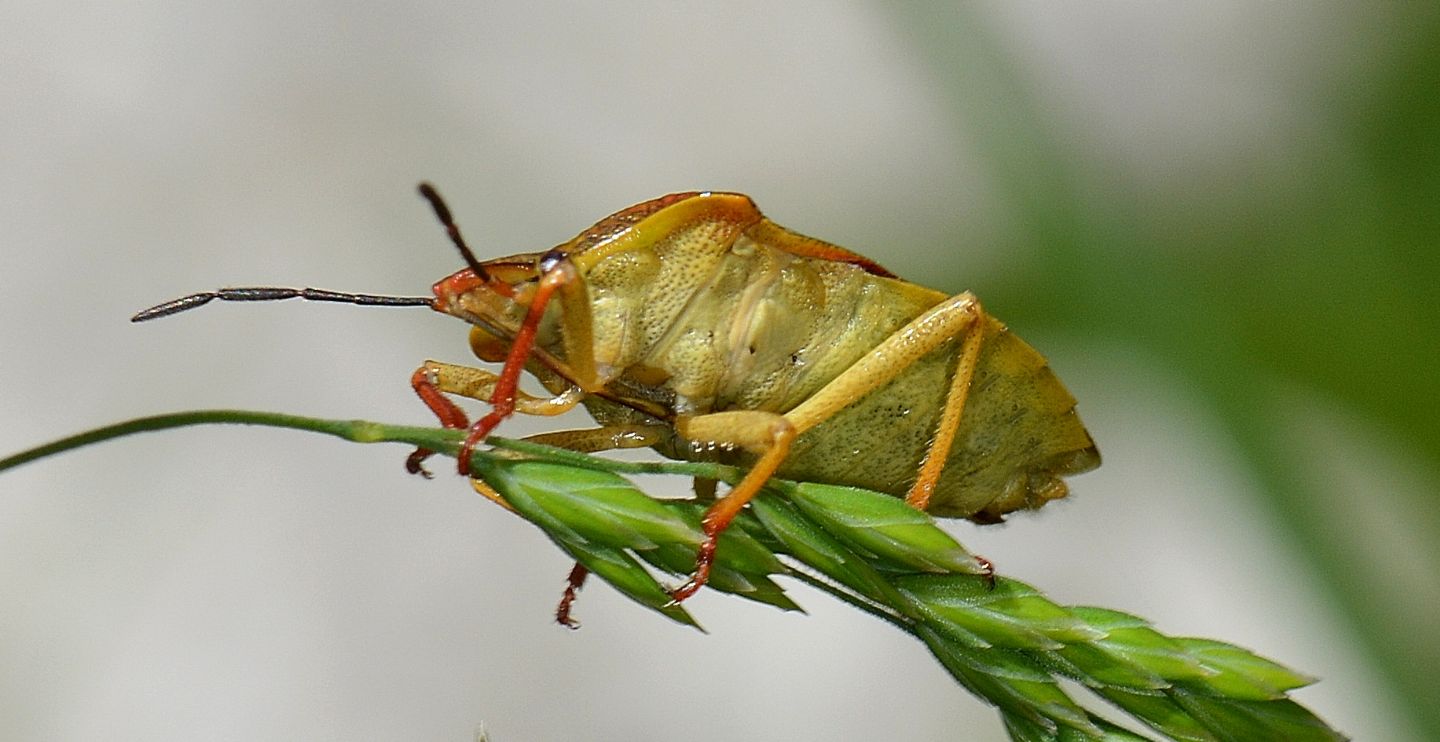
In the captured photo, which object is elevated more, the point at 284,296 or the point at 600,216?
the point at 600,216

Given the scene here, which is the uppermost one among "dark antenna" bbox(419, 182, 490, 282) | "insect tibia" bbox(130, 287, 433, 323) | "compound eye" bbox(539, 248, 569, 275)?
"compound eye" bbox(539, 248, 569, 275)

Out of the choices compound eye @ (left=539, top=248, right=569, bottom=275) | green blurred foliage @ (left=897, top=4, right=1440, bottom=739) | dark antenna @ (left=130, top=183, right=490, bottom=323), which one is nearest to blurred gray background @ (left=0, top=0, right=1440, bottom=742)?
green blurred foliage @ (left=897, top=4, right=1440, bottom=739)

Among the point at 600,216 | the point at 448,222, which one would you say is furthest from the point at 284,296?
the point at 600,216

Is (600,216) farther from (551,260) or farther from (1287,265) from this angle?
(551,260)

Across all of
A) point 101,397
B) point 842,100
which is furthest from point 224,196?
point 842,100

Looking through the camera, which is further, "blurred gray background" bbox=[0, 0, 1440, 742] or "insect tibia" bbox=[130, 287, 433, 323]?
"blurred gray background" bbox=[0, 0, 1440, 742]

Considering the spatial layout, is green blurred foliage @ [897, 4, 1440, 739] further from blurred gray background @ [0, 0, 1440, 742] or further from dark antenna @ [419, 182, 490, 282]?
dark antenna @ [419, 182, 490, 282]

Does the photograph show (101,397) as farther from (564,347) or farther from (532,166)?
(564,347)
